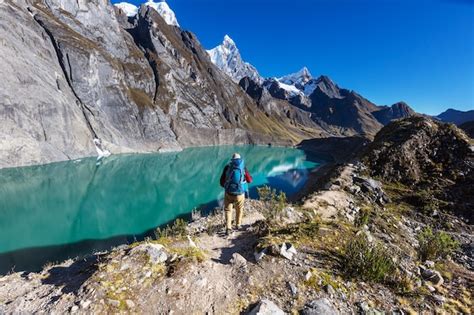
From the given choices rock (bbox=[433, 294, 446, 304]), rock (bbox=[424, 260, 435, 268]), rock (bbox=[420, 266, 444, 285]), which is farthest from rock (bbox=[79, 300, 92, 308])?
rock (bbox=[424, 260, 435, 268])

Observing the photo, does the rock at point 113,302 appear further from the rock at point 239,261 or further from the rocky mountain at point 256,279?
the rock at point 239,261

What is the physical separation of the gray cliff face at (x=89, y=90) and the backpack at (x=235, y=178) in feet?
208

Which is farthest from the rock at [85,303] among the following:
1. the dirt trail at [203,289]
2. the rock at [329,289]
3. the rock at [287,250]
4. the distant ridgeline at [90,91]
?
the distant ridgeline at [90,91]

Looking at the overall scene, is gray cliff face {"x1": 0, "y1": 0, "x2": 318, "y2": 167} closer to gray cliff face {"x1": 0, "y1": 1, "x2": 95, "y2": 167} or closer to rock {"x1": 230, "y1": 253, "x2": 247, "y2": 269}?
gray cliff face {"x1": 0, "y1": 1, "x2": 95, "y2": 167}

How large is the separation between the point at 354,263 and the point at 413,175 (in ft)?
62.8

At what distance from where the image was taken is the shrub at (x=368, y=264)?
743 centimetres

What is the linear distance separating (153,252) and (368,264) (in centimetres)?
569

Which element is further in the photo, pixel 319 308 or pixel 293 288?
pixel 293 288

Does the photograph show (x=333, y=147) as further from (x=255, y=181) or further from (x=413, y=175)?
(x=413, y=175)

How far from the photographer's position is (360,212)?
56.9 feet

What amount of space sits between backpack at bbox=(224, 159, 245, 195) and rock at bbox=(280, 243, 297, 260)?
325 cm

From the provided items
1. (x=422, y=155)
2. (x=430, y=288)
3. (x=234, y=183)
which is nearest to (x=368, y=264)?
(x=430, y=288)

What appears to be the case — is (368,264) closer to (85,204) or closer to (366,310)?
(366,310)

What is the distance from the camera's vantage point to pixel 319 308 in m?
6.31
